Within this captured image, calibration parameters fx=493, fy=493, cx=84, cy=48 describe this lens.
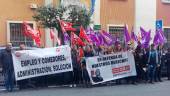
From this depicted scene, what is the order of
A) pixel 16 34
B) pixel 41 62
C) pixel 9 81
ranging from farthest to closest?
1. pixel 16 34
2. pixel 41 62
3. pixel 9 81

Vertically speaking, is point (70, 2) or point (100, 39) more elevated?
point (70, 2)

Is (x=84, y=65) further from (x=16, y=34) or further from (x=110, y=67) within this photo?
(x=16, y=34)

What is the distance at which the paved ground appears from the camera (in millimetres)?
15470

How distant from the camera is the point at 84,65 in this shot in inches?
709

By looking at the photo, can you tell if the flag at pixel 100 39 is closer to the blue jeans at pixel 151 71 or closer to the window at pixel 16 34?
the blue jeans at pixel 151 71

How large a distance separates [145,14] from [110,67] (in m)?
9.13

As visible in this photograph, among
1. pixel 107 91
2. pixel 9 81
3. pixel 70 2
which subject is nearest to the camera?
pixel 107 91

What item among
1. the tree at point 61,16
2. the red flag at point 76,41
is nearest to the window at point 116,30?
the tree at point 61,16

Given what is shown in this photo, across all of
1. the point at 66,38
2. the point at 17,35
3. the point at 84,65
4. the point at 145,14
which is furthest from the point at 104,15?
the point at 84,65

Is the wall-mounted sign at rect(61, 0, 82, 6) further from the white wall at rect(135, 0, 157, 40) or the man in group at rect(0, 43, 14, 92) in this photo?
the man in group at rect(0, 43, 14, 92)

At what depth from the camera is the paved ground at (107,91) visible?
1547 cm

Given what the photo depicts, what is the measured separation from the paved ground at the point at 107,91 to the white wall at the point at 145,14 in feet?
29.9

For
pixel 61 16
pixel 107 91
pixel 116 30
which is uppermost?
pixel 61 16

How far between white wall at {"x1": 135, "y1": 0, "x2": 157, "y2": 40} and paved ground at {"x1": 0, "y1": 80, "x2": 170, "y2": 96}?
910cm
